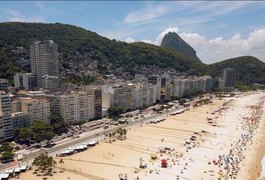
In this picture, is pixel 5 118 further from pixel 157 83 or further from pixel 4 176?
pixel 157 83

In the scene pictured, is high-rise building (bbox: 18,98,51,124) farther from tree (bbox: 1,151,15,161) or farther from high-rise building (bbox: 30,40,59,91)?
high-rise building (bbox: 30,40,59,91)

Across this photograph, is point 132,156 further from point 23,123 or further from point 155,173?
point 23,123

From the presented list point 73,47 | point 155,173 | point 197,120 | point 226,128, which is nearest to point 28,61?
point 73,47

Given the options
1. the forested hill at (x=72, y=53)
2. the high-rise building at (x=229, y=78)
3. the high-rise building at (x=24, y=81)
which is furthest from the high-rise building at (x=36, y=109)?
the high-rise building at (x=229, y=78)

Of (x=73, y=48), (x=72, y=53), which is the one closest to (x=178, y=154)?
(x=72, y=53)

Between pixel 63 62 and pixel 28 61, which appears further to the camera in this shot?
pixel 63 62

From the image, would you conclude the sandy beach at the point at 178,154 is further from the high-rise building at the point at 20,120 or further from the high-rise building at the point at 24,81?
the high-rise building at the point at 24,81

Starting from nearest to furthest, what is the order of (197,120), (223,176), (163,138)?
(223,176)
(163,138)
(197,120)
